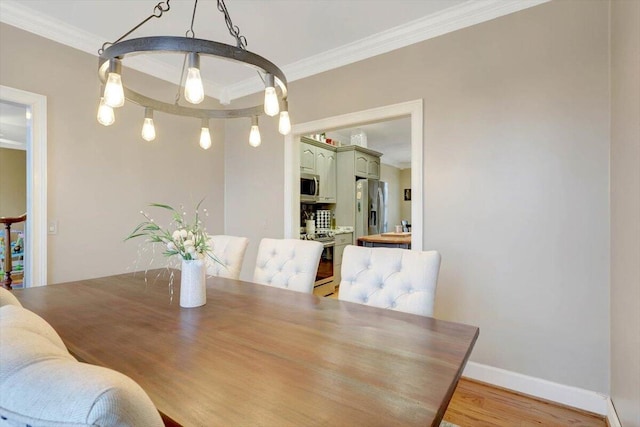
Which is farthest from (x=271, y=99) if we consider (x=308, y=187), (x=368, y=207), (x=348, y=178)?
Result: (x=368, y=207)

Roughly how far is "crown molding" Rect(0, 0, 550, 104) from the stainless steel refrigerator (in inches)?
104

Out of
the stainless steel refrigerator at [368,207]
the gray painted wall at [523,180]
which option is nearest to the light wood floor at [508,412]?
the gray painted wall at [523,180]

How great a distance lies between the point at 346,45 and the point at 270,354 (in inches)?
102

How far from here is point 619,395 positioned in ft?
5.33

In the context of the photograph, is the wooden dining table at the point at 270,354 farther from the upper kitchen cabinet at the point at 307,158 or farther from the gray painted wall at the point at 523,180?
the upper kitchen cabinet at the point at 307,158

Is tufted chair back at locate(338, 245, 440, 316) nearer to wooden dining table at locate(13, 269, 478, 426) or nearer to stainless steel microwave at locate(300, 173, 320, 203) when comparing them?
wooden dining table at locate(13, 269, 478, 426)

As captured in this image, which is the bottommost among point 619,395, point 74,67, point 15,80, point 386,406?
point 619,395

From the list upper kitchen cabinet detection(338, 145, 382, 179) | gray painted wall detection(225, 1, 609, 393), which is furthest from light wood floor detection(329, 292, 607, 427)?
upper kitchen cabinet detection(338, 145, 382, 179)

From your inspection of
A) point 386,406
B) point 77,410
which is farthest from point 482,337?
point 77,410

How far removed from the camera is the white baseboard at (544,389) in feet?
5.95

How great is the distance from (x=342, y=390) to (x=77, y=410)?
1.84 ft

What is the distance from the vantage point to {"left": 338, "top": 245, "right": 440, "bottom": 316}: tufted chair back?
1.46 metres

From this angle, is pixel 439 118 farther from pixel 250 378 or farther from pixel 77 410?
pixel 77 410

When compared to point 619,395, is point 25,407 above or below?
above
